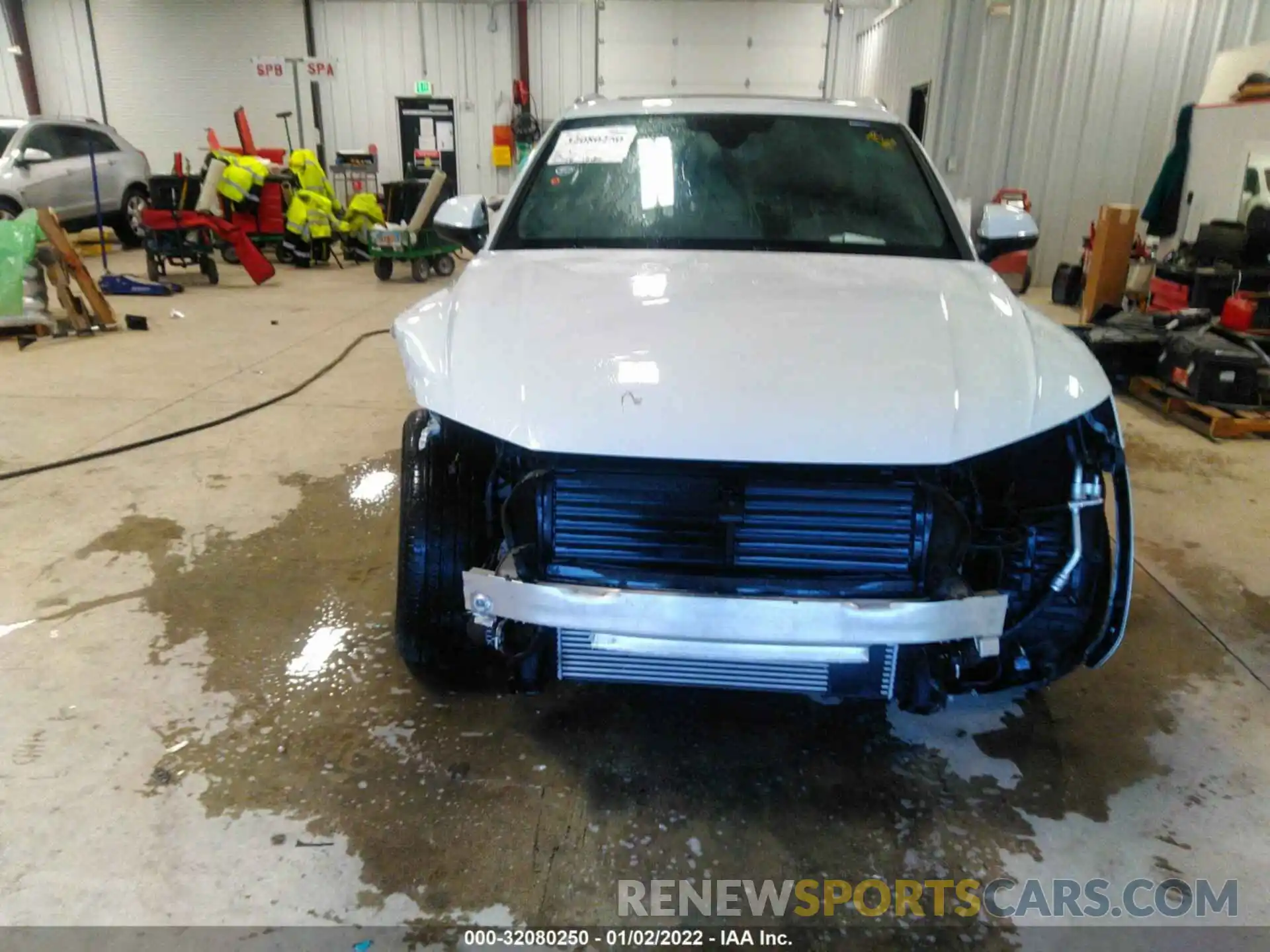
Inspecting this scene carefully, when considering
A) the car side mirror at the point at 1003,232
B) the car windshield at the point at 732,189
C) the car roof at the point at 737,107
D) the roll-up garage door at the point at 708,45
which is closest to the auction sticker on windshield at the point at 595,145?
the car windshield at the point at 732,189

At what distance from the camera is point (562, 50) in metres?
13.0

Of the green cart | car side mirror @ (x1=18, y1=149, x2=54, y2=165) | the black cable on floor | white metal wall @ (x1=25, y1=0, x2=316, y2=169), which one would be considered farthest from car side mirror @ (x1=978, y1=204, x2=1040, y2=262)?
white metal wall @ (x1=25, y1=0, x2=316, y2=169)

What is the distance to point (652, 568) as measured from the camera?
67.1 inches

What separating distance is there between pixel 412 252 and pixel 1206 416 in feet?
24.1

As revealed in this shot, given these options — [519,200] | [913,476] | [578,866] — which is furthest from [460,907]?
[519,200]

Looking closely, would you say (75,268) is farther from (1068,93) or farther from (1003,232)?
(1068,93)

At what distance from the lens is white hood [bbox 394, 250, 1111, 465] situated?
5.17ft

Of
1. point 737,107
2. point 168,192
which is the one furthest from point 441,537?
point 168,192

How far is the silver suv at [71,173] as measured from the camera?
30.0 ft

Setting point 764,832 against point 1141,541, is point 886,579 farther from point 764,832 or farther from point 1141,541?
point 1141,541

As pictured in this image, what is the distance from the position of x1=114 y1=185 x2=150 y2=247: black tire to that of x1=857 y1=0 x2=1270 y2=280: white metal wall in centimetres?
951

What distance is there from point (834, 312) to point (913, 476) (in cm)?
45

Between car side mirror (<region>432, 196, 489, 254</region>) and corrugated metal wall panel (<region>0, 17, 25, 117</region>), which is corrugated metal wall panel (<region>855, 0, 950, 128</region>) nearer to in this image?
car side mirror (<region>432, 196, 489, 254</region>)

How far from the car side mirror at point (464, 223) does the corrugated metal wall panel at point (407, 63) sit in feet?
37.4
